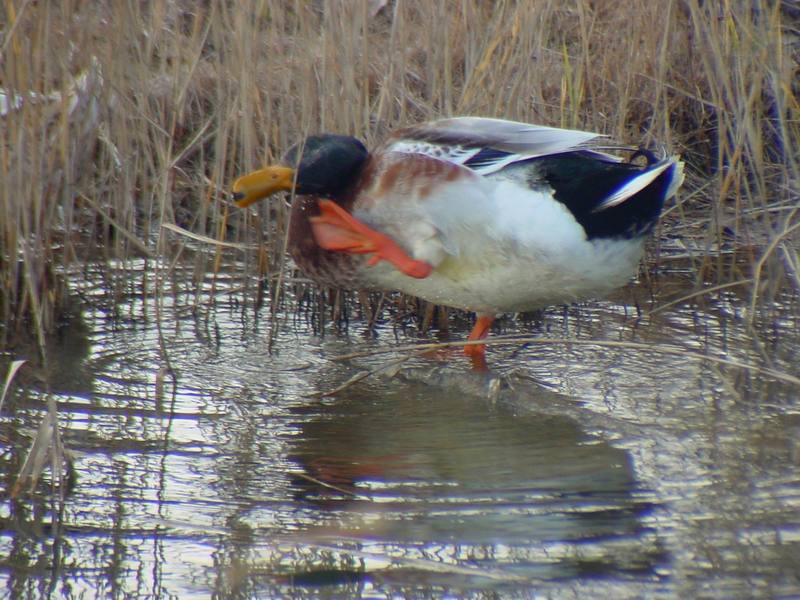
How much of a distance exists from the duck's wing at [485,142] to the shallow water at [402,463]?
59 cm

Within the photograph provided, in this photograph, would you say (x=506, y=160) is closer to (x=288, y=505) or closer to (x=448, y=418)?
(x=448, y=418)

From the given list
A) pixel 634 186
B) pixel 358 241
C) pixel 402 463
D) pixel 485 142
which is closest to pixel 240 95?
pixel 358 241

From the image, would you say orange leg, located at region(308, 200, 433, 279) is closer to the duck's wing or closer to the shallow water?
the duck's wing

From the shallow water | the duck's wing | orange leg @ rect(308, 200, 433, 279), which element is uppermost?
the duck's wing

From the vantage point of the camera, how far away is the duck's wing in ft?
9.84

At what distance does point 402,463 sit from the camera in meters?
2.57

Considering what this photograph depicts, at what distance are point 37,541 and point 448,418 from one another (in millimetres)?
1153

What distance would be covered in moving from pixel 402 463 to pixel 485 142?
2.99 ft

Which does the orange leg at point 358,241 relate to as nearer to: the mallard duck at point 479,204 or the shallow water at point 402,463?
the mallard duck at point 479,204

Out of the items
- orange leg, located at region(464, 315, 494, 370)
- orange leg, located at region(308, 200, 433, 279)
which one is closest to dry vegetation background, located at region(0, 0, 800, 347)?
orange leg, located at region(308, 200, 433, 279)

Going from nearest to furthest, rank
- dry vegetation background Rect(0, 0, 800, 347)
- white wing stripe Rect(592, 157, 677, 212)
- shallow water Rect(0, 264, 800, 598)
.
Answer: shallow water Rect(0, 264, 800, 598), white wing stripe Rect(592, 157, 677, 212), dry vegetation background Rect(0, 0, 800, 347)

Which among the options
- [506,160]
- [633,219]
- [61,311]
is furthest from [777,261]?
[61,311]

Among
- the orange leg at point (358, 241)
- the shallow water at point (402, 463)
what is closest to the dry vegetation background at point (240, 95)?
the shallow water at point (402, 463)

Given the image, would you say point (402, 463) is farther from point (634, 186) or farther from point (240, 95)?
point (240, 95)
